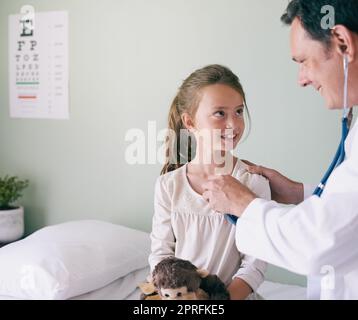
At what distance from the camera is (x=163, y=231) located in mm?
1038

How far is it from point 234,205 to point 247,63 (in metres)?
0.50

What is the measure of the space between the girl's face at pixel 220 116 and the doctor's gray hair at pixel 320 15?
0.21m

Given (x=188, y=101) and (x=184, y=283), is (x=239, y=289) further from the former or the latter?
(x=188, y=101)

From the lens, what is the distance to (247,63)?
119cm

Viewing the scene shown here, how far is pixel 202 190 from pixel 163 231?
5.0 inches

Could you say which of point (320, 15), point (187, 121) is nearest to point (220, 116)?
point (187, 121)

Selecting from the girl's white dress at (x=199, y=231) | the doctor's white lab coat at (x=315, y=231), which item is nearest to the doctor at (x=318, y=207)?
the doctor's white lab coat at (x=315, y=231)

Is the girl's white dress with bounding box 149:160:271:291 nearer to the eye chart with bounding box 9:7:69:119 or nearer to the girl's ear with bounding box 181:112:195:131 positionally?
the girl's ear with bounding box 181:112:195:131

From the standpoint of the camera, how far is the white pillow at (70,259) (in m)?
1.20

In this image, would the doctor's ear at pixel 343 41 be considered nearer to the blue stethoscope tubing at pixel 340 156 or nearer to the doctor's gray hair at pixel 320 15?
the doctor's gray hair at pixel 320 15
